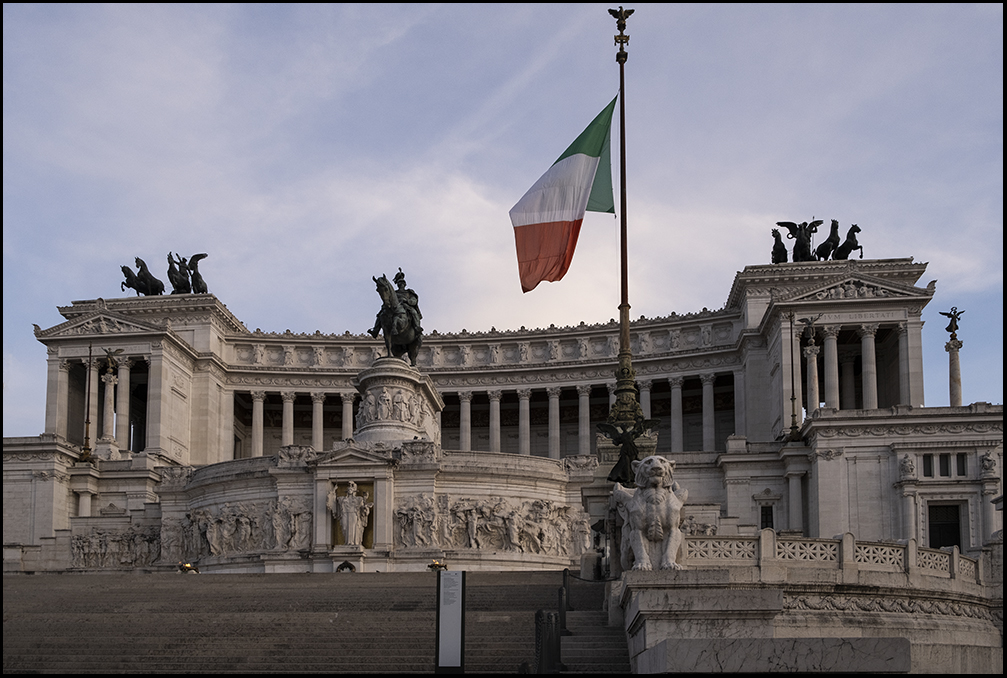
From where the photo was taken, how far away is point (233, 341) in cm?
8369

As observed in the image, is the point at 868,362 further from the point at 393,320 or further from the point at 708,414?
the point at 393,320

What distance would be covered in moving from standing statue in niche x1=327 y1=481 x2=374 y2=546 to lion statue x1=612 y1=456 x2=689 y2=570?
862 inches

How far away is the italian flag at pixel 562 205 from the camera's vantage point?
34.8 meters

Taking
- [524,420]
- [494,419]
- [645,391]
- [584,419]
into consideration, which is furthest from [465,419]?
[645,391]

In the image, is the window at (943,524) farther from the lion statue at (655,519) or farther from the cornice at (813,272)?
the lion statue at (655,519)

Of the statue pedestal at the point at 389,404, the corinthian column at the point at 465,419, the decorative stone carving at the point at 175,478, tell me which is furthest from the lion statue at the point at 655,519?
the corinthian column at the point at 465,419

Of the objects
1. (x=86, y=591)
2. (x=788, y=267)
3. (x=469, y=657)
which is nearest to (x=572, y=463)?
(x=86, y=591)

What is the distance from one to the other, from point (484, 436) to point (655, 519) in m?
65.6

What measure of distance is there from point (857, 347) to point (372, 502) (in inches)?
1579

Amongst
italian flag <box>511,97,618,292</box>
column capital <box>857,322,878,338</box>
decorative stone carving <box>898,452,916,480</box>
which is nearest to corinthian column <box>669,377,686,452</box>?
column capital <box>857,322,878,338</box>

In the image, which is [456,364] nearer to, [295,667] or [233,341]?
[233,341]

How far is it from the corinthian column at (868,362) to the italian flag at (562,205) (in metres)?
38.3

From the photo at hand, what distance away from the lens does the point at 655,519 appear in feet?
74.1

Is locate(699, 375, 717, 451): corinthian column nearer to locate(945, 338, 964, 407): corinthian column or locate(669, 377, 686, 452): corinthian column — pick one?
locate(669, 377, 686, 452): corinthian column
